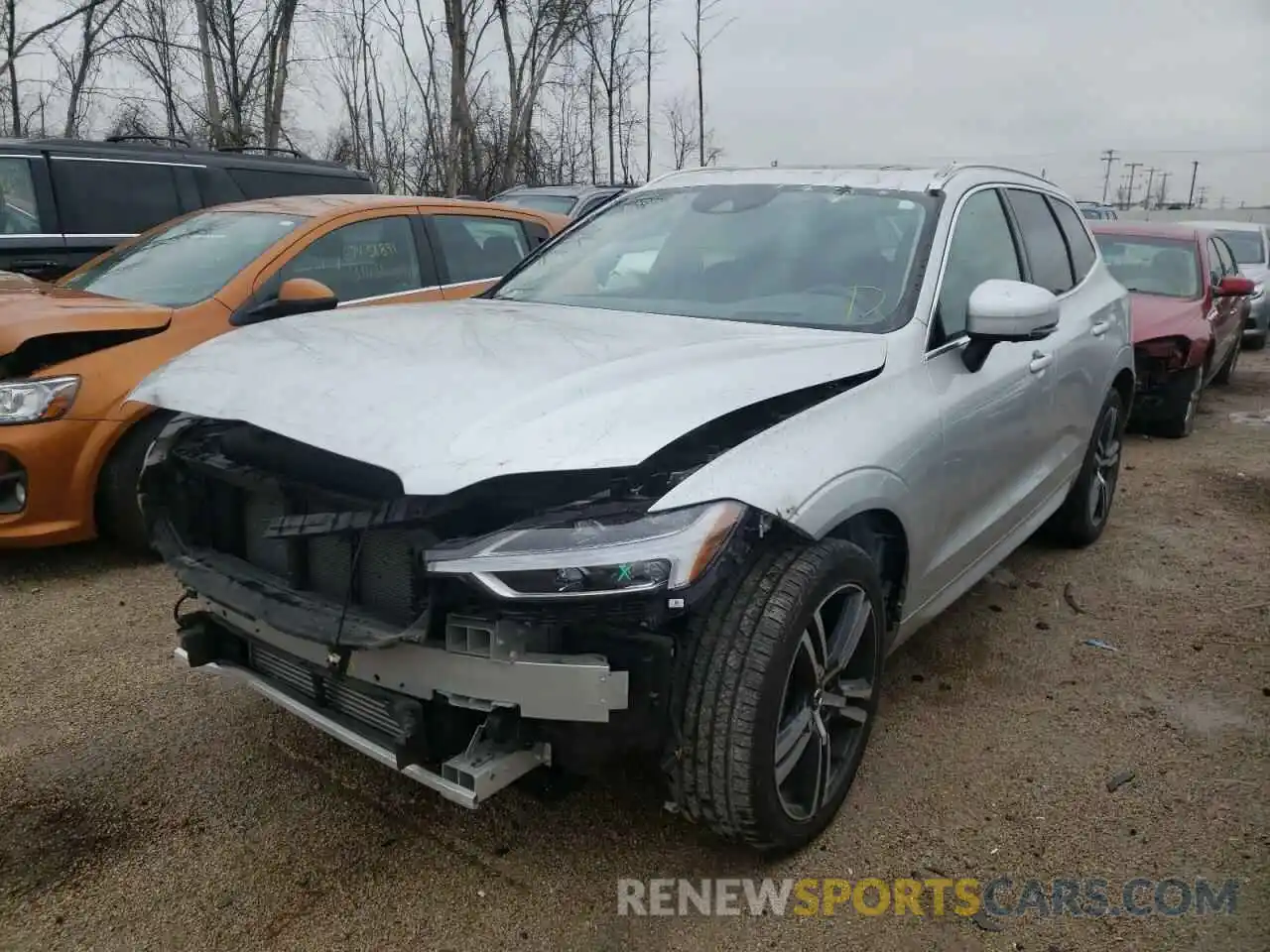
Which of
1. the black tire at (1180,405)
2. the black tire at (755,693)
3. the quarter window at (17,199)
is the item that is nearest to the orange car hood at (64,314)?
the quarter window at (17,199)

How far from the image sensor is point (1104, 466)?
16.4 feet

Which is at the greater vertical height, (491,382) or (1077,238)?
(1077,238)

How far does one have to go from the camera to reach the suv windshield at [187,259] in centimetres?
486

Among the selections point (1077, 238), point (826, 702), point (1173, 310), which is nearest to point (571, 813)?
point (826, 702)

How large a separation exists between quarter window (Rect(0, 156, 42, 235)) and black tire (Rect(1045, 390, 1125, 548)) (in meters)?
6.96

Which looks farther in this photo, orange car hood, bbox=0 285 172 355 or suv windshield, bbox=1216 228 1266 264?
suv windshield, bbox=1216 228 1266 264

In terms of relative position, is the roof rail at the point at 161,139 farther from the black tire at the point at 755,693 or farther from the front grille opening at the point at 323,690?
the black tire at the point at 755,693

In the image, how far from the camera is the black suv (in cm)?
716

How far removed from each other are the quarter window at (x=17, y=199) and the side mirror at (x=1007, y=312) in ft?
22.4

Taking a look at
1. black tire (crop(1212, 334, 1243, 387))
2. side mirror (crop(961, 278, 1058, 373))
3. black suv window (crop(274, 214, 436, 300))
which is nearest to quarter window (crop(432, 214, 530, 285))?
black suv window (crop(274, 214, 436, 300))

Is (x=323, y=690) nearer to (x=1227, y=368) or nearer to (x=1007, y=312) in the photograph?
(x=1007, y=312)

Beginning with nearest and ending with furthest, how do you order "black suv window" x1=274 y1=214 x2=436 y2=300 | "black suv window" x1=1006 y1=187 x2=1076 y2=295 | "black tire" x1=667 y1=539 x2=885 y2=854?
"black tire" x1=667 y1=539 x2=885 y2=854, "black suv window" x1=1006 y1=187 x2=1076 y2=295, "black suv window" x1=274 y1=214 x2=436 y2=300

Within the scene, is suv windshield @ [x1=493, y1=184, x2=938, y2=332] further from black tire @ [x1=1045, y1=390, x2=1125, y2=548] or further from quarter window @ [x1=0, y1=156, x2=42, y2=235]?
quarter window @ [x1=0, y1=156, x2=42, y2=235]

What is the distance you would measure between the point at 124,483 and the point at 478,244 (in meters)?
2.56
